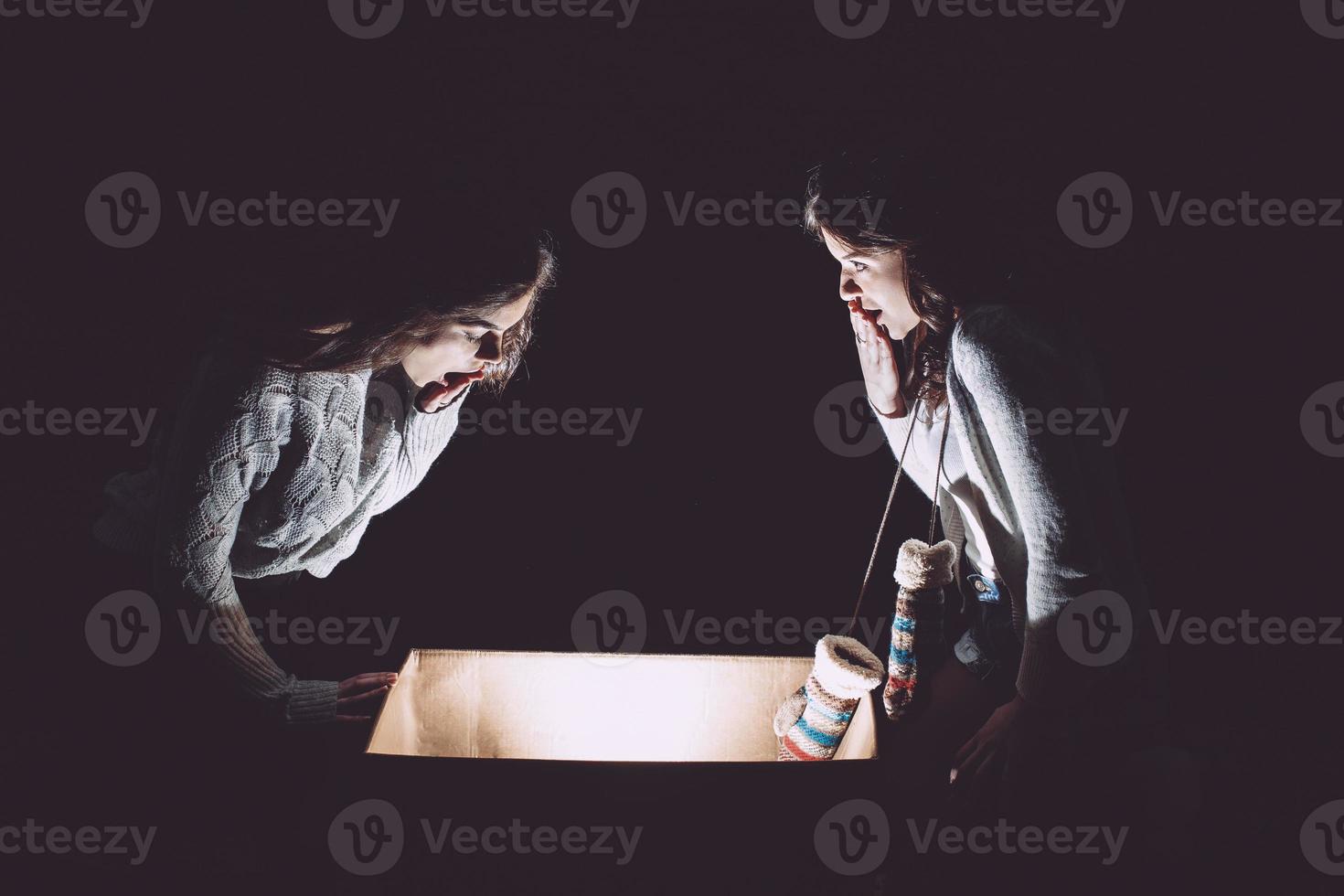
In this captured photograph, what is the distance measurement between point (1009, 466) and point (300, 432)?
2.67ft

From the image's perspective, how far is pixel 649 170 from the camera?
118 cm

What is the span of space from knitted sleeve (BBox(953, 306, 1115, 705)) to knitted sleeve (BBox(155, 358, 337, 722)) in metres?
0.80

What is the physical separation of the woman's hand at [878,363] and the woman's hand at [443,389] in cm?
50

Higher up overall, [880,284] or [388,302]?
[880,284]

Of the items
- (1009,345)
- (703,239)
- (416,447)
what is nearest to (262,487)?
Result: (416,447)

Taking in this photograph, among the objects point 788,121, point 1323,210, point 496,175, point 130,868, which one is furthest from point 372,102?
point 1323,210

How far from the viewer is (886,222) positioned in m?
1.08

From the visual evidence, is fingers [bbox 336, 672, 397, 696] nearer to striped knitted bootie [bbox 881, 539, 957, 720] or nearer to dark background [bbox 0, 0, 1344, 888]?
dark background [bbox 0, 0, 1344, 888]

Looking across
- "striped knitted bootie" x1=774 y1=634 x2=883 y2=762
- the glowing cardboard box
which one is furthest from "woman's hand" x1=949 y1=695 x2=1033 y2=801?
the glowing cardboard box

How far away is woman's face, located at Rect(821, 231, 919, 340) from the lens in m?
1.11

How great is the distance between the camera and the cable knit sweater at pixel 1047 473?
999 millimetres

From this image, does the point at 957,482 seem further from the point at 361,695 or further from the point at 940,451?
the point at 361,695

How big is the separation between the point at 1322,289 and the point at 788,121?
729mm

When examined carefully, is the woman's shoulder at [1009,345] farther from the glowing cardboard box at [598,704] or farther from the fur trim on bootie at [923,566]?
the glowing cardboard box at [598,704]
